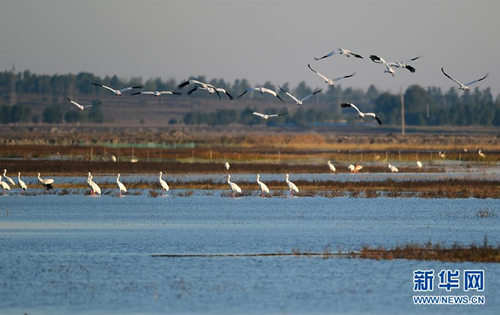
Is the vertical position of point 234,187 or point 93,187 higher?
point 234,187

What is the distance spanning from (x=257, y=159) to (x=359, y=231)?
128ft

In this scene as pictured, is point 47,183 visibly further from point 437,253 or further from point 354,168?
point 437,253

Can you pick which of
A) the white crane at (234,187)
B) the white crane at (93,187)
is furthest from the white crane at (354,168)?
the white crane at (93,187)

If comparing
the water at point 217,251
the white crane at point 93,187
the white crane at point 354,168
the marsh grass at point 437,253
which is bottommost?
the water at point 217,251

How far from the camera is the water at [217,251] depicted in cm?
1761

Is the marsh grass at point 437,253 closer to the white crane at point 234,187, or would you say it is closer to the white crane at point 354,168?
the white crane at point 234,187

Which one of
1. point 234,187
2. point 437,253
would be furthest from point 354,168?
point 437,253

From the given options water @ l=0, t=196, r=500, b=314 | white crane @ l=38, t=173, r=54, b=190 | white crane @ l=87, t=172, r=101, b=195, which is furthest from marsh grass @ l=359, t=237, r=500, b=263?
white crane @ l=38, t=173, r=54, b=190

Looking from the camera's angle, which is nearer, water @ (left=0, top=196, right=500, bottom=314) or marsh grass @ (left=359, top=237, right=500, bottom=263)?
Answer: water @ (left=0, top=196, right=500, bottom=314)

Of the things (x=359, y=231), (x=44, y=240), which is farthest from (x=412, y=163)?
(x=44, y=240)

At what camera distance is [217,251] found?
23.6m

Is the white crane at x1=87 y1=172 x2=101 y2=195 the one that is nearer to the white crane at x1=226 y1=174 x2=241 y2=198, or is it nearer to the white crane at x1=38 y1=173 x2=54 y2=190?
the white crane at x1=38 y1=173 x2=54 y2=190

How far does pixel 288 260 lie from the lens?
22.0 m

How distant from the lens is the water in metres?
17.6
